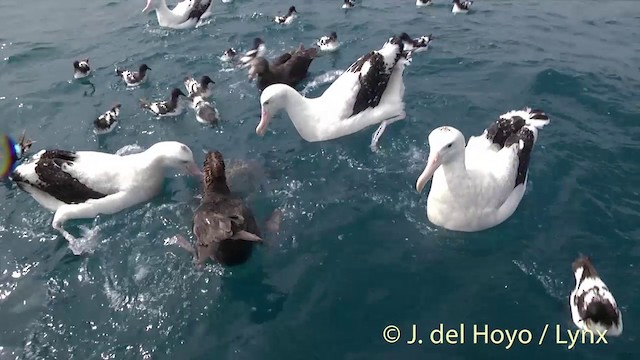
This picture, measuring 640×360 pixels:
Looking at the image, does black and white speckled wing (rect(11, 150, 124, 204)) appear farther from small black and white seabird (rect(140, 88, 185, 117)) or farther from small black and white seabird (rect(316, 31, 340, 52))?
small black and white seabird (rect(316, 31, 340, 52))

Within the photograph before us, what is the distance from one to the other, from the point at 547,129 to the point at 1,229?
1053cm

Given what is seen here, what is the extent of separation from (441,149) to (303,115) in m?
3.86

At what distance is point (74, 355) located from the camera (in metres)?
7.11

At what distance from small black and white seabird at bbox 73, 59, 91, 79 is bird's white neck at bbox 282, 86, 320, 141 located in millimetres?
7215

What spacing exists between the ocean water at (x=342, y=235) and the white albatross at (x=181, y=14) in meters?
3.35

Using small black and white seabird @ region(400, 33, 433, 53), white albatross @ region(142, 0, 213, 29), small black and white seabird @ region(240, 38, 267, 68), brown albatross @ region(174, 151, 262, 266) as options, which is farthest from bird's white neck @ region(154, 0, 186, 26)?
brown albatross @ region(174, 151, 262, 266)

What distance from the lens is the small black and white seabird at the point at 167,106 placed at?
41.3ft

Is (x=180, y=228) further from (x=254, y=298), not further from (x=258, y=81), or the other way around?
(x=258, y=81)

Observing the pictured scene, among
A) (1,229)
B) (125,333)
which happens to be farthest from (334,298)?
(1,229)

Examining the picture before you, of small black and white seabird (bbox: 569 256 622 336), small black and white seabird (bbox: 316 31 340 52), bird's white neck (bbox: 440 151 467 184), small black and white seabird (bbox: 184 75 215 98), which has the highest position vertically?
bird's white neck (bbox: 440 151 467 184)

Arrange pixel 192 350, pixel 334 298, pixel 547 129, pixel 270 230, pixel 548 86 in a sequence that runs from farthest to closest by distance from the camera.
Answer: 1. pixel 548 86
2. pixel 547 129
3. pixel 270 230
4. pixel 334 298
5. pixel 192 350

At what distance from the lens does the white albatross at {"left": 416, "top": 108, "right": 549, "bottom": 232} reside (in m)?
7.87

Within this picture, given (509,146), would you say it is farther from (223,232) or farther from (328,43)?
(328,43)

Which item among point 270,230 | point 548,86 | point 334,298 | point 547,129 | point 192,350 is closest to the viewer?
point 192,350
